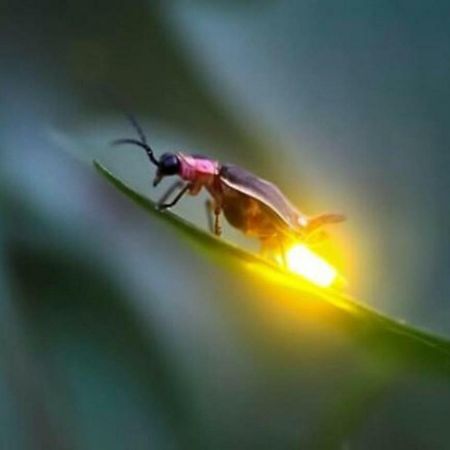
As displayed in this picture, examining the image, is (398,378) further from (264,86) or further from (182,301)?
(264,86)

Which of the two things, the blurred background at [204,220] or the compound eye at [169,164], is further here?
the compound eye at [169,164]

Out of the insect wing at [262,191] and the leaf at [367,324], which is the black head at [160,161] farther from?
the leaf at [367,324]

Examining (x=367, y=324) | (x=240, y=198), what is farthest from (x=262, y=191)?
(x=367, y=324)

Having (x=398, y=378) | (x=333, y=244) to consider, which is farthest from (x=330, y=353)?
(x=333, y=244)

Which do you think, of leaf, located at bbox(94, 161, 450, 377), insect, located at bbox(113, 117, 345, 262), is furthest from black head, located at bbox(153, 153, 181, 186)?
leaf, located at bbox(94, 161, 450, 377)

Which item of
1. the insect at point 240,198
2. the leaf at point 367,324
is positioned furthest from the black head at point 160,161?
the leaf at point 367,324

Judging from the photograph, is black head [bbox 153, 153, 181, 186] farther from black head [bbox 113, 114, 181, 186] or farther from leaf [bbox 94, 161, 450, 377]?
leaf [bbox 94, 161, 450, 377]
